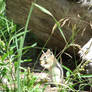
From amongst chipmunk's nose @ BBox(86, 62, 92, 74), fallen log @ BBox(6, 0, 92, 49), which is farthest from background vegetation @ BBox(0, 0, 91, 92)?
fallen log @ BBox(6, 0, 92, 49)

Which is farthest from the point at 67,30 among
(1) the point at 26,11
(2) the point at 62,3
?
(1) the point at 26,11

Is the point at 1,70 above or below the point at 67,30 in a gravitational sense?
below

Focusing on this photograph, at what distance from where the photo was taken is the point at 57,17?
2.70 meters

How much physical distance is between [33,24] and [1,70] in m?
1.37

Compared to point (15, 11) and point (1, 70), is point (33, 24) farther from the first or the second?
point (1, 70)

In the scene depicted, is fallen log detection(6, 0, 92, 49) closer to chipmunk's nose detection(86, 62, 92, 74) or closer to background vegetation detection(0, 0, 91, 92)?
chipmunk's nose detection(86, 62, 92, 74)

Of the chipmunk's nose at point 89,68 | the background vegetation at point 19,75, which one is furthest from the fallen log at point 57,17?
the background vegetation at point 19,75

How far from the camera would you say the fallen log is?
8.13 ft

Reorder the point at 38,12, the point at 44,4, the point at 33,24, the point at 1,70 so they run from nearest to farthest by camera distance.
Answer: the point at 1,70
the point at 44,4
the point at 38,12
the point at 33,24

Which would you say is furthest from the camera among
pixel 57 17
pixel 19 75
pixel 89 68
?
pixel 57 17

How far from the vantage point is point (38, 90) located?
6.08 ft

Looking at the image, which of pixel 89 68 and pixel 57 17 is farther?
pixel 57 17

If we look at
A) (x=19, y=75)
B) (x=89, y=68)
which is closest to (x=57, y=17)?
(x=89, y=68)

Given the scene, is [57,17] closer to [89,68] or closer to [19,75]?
[89,68]
